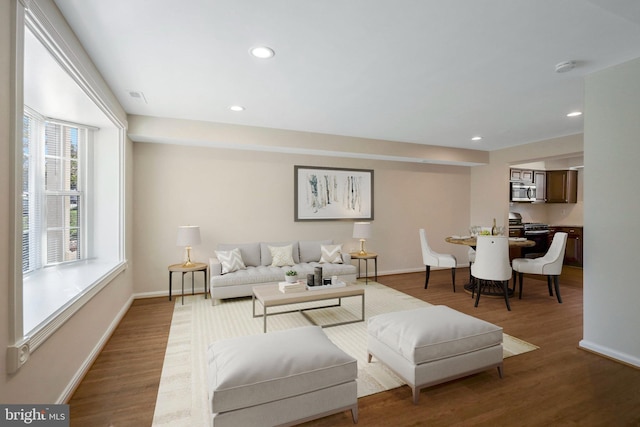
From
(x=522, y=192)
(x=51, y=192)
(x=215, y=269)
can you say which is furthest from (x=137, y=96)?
(x=522, y=192)

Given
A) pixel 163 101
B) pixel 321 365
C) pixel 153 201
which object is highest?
pixel 163 101

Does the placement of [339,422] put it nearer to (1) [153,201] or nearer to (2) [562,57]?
(2) [562,57]

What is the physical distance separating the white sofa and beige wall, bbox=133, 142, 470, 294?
27 cm

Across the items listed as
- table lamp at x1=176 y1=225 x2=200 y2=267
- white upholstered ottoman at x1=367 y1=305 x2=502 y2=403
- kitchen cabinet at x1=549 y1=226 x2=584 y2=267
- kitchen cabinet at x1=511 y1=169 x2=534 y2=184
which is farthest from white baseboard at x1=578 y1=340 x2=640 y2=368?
kitchen cabinet at x1=549 y1=226 x2=584 y2=267

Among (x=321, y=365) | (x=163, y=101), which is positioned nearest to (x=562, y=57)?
(x=321, y=365)

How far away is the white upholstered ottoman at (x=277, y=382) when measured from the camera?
1.65 metres

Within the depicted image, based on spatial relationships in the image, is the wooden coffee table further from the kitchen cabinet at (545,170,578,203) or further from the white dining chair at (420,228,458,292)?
the kitchen cabinet at (545,170,578,203)

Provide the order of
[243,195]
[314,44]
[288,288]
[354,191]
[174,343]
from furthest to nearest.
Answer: [354,191]
[243,195]
[288,288]
[174,343]
[314,44]

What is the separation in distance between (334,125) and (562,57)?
9.07ft

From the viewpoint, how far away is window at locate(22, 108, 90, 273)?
2.88 meters

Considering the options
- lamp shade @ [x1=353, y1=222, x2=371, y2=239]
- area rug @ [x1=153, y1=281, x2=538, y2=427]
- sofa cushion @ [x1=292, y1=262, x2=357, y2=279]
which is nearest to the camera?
area rug @ [x1=153, y1=281, x2=538, y2=427]

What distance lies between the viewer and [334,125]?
465cm

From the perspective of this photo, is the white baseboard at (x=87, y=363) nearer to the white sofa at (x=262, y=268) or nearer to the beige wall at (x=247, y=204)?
the white sofa at (x=262, y=268)

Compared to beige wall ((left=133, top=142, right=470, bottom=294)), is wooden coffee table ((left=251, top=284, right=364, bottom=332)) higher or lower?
lower
